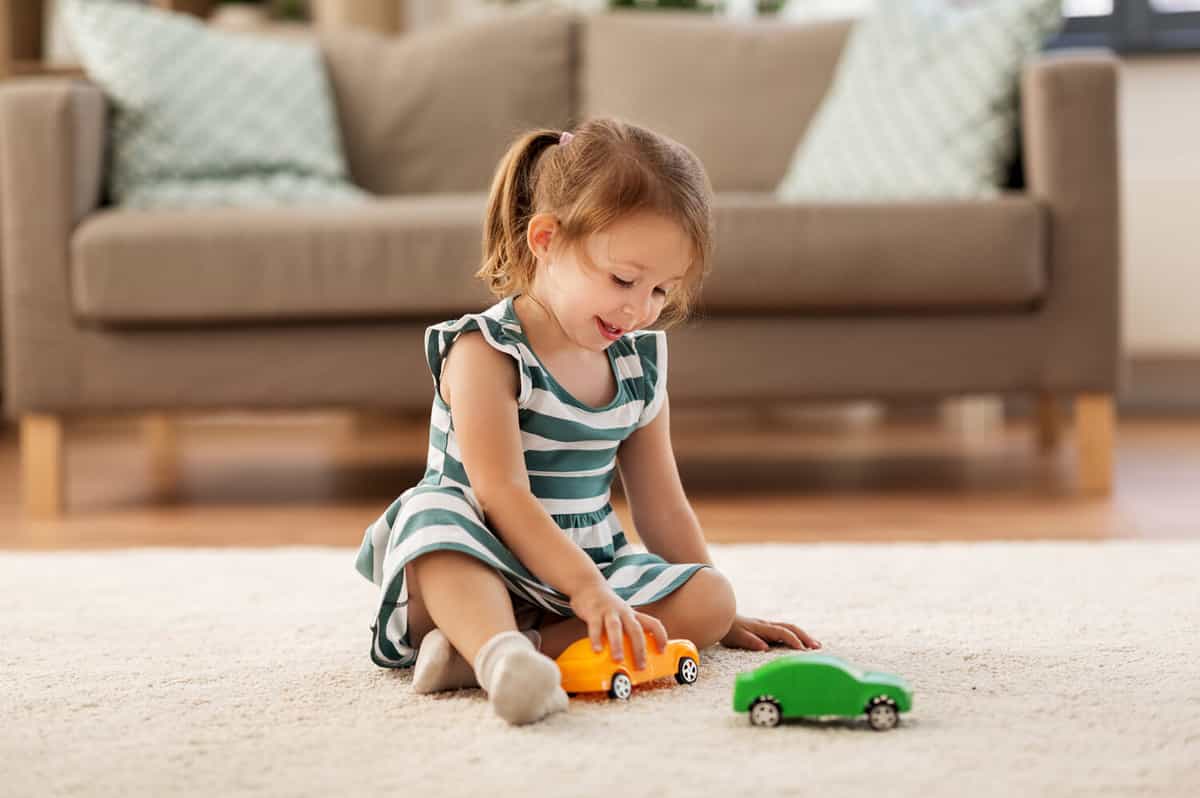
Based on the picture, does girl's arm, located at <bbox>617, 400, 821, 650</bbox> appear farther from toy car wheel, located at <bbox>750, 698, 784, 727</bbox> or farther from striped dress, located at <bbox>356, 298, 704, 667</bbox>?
toy car wheel, located at <bbox>750, 698, 784, 727</bbox>

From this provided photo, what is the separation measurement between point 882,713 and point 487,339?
447mm

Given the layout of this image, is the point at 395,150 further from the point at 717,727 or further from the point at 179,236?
the point at 717,727

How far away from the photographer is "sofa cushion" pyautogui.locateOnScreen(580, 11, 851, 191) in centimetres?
293

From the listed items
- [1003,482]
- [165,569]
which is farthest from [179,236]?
[1003,482]

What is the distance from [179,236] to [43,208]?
9.1 inches

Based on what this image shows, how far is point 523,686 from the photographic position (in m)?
1.02

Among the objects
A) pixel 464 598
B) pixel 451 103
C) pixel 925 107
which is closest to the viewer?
pixel 464 598

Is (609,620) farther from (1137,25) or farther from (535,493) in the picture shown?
(1137,25)

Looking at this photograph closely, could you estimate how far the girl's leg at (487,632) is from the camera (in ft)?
3.37

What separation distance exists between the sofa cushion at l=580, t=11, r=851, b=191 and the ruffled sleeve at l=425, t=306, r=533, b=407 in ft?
5.74

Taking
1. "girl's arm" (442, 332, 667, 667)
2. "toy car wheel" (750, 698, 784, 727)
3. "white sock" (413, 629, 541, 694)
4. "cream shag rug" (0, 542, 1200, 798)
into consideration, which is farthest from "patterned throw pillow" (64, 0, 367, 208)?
"toy car wheel" (750, 698, 784, 727)

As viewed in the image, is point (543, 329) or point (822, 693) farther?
point (543, 329)

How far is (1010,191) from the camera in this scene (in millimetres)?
2562

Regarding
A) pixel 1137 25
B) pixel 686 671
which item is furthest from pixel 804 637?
pixel 1137 25
